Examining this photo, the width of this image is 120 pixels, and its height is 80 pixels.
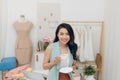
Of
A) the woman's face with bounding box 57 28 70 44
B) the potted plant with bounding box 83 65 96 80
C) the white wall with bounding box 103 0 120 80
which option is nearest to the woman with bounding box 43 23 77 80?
the woman's face with bounding box 57 28 70 44

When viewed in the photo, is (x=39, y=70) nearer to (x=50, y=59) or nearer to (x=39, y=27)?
(x=39, y=27)

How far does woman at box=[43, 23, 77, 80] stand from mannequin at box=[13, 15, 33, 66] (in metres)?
1.90

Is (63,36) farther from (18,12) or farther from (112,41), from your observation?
(18,12)

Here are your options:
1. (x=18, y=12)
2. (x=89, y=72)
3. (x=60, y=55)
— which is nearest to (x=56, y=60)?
(x=60, y=55)

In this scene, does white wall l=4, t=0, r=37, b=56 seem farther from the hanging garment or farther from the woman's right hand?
the woman's right hand

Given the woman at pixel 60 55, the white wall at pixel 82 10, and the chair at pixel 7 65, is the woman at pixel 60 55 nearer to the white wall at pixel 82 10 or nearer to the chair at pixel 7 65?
the chair at pixel 7 65

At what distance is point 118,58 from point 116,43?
0.25 metres

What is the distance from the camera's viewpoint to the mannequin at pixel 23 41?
3912 mm

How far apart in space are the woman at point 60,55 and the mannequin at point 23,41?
1902 mm

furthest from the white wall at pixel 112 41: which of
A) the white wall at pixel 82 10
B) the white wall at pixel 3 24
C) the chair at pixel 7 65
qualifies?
the white wall at pixel 3 24

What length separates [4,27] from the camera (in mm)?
4039

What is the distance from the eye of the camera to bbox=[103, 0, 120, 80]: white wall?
11.0 feet

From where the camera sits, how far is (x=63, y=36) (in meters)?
2.05

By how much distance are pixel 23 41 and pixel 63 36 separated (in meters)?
2.01
